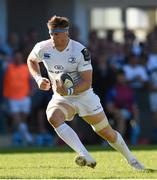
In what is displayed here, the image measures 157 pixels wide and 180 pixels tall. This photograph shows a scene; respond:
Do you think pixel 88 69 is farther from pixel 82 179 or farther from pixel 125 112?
pixel 125 112

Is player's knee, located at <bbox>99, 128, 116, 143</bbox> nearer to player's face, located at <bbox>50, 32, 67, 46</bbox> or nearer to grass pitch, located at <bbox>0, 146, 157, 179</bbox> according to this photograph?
grass pitch, located at <bbox>0, 146, 157, 179</bbox>

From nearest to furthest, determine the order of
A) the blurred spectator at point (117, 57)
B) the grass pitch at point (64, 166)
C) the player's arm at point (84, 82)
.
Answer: the grass pitch at point (64, 166)
the player's arm at point (84, 82)
the blurred spectator at point (117, 57)

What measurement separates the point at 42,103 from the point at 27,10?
16.6ft

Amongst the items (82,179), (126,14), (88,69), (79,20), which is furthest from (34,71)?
(126,14)

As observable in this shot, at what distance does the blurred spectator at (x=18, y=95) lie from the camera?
18.9m

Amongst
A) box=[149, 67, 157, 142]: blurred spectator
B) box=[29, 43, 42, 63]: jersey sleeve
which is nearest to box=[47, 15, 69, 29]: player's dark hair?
box=[29, 43, 42, 63]: jersey sleeve

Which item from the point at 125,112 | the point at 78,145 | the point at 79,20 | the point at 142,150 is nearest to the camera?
the point at 78,145

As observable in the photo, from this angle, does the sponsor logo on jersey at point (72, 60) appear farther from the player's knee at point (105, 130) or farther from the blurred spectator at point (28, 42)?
the blurred spectator at point (28, 42)

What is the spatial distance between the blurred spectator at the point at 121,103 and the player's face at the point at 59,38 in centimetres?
806

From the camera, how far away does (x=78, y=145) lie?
1085cm

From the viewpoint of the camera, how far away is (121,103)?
62.4 feet

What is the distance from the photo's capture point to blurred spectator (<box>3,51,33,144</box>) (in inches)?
742

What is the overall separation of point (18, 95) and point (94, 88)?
1715 mm

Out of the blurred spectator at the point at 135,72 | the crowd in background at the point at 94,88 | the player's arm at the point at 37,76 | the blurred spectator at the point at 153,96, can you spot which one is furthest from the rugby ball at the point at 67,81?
the blurred spectator at the point at 153,96
